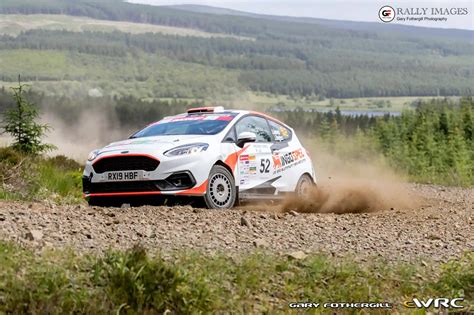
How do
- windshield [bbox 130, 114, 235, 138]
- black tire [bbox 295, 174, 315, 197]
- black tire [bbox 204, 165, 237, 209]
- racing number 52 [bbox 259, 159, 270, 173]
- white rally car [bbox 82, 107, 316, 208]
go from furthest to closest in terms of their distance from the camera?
1. black tire [bbox 295, 174, 315, 197]
2. racing number 52 [bbox 259, 159, 270, 173]
3. windshield [bbox 130, 114, 235, 138]
4. black tire [bbox 204, 165, 237, 209]
5. white rally car [bbox 82, 107, 316, 208]

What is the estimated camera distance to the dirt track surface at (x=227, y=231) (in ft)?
31.1

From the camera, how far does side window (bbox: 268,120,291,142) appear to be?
49.1 feet

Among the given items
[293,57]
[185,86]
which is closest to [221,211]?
[185,86]

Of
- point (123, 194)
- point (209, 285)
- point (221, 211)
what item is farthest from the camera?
point (123, 194)

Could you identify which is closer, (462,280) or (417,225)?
(462,280)

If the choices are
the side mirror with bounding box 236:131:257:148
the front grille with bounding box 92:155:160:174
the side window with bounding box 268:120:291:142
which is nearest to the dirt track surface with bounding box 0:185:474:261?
the front grille with bounding box 92:155:160:174

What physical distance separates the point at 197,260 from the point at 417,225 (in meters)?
5.23

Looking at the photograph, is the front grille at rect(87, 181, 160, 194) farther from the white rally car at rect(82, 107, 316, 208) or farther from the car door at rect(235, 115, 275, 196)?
the car door at rect(235, 115, 275, 196)

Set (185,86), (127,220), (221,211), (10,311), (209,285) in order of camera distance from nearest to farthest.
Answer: (10,311) → (209,285) → (127,220) → (221,211) → (185,86)

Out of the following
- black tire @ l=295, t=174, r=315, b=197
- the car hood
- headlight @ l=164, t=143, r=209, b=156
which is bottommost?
black tire @ l=295, t=174, r=315, b=197

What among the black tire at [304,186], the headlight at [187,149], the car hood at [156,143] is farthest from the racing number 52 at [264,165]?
the headlight at [187,149]

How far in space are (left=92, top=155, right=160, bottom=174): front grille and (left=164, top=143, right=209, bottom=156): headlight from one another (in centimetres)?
25

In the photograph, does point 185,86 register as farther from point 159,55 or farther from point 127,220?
→ point 127,220

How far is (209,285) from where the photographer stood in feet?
25.6
